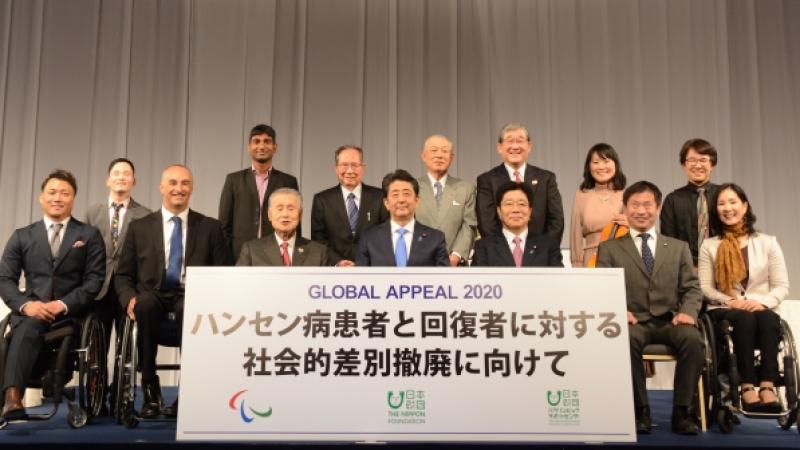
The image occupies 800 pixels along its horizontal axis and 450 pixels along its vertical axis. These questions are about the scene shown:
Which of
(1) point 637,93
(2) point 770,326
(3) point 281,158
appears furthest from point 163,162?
(2) point 770,326

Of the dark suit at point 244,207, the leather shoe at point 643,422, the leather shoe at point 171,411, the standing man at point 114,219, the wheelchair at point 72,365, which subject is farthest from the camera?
the dark suit at point 244,207

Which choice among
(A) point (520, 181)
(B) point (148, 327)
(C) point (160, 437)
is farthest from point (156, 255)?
(A) point (520, 181)

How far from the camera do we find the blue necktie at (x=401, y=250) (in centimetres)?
381

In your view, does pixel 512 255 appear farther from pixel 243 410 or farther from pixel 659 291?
pixel 243 410

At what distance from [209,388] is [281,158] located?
151 inches

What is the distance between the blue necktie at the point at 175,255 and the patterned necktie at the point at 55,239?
1.83 ft

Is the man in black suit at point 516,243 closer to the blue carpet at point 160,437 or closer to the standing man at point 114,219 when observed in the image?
the blue carpet at point 160,437

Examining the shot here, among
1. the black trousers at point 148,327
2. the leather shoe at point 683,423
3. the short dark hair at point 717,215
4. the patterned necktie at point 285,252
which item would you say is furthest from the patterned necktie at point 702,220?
the black trousers at point 148,327

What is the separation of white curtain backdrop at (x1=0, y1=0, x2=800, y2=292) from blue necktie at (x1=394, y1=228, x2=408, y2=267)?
8.82 feet

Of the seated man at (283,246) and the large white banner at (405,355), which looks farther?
the seated man at (283,246)

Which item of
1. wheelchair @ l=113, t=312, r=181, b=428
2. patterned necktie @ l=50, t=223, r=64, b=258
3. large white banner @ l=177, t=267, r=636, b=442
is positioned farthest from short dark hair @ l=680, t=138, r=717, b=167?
patterned necktie @ l=50, t=223, r=64, b=258

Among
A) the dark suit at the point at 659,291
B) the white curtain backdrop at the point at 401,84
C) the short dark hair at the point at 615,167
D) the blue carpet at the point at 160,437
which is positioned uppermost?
the white curtain backdrop at the point at 401,84

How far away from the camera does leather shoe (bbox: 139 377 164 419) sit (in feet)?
11.8

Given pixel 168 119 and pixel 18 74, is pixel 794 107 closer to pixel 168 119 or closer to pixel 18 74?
pixel 168 119
